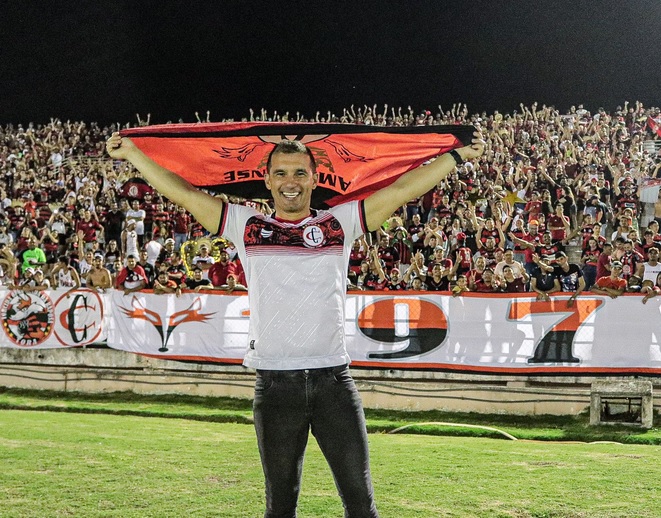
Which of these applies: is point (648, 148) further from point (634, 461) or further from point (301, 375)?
point (301, 375)

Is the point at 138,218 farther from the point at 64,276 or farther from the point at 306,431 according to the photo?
the point at 306,431

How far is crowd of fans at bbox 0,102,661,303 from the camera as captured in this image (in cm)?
1278

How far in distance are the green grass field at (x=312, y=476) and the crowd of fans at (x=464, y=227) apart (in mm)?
3529

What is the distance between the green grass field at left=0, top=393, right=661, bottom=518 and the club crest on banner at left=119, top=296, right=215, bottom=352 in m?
3.40

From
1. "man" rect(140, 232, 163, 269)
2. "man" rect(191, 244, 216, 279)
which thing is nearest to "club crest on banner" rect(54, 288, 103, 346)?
"man" rect(191, 244, 216, 279)

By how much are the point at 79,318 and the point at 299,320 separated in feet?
37.5

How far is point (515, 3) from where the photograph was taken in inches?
1190

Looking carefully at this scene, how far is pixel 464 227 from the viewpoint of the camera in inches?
601

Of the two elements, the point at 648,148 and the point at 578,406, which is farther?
the point at 648,148

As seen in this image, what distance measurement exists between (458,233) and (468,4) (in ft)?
62.4

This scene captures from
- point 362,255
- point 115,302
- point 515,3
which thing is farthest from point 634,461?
point 515,3

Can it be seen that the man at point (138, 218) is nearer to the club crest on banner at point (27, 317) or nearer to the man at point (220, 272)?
the club crest on banner at point (27, 317)

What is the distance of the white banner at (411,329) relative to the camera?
11461 millimetres

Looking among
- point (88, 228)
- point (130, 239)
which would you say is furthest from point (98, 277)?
point (88, 228)
